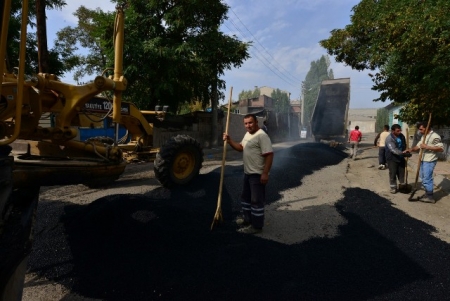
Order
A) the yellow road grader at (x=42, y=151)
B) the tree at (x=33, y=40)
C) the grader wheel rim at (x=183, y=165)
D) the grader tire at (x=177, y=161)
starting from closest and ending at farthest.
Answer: the yellow road grader at (x=42, y=151)
the grader tire at (x=177, y=161)
the grader wheel rim at (x=183, y=165)
the tree at (x=33, y=40)

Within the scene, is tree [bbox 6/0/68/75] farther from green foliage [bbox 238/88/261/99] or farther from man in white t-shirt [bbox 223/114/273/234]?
green foliage [bbox 238/88/261/99]

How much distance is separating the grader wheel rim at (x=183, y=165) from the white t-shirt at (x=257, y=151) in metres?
2.17

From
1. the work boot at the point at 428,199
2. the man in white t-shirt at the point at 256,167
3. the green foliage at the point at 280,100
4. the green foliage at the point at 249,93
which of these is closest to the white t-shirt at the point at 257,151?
the man in white t-shirt at the point at 256,167

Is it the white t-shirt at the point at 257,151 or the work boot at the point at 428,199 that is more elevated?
the white t-shirt at the point at 257,151

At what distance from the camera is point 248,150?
398 centimetres

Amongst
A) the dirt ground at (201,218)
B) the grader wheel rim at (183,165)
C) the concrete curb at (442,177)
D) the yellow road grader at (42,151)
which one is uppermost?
the yellow road grader at (42,151)

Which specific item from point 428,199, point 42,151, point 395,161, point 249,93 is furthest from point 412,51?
point 249,93

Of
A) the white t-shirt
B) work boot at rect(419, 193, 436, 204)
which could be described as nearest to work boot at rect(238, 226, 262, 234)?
the white t-shirt

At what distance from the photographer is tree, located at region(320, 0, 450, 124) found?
6.34 meters

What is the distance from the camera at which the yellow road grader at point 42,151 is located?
5.39 feet

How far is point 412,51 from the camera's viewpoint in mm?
7184

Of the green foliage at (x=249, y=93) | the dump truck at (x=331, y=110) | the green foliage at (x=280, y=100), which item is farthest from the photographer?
the green foliage at (x=249, y=93)

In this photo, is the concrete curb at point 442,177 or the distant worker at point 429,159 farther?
the concrete curb at point 442,177

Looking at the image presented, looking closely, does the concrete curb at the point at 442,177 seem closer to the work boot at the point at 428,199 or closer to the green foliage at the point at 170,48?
the work boot at the point at 428,199
